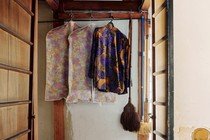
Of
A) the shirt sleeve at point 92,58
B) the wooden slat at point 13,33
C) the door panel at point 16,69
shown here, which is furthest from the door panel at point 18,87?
the shirt sleeve at point 92,58

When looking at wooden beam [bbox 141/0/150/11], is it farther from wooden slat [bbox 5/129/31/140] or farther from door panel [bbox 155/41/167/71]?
wooden slat [bbox 5/129/31/140]

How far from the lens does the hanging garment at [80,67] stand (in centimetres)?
321

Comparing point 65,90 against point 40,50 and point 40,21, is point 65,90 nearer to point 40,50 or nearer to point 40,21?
point 40,50

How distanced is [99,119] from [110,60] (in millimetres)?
717

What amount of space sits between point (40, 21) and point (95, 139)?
1.51 metres

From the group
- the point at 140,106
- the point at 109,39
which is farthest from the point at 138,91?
the point at 109,39

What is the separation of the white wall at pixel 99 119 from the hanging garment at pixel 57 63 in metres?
0.26

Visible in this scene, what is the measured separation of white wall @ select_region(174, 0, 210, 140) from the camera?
1.66m

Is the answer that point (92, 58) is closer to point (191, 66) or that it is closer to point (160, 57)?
point (160, 57)

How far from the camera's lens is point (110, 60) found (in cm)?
316

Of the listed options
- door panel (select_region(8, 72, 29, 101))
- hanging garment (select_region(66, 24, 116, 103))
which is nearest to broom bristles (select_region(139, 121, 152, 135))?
hanging garment (select_region(66, 24, 116, 103))

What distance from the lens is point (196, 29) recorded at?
1683 millimetres

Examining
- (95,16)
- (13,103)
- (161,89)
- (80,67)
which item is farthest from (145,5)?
(13,103)

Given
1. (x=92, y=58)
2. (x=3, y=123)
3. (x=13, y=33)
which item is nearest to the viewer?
(x=3, y=123)
